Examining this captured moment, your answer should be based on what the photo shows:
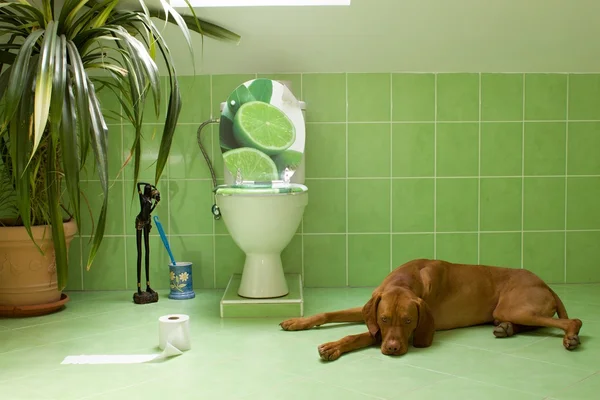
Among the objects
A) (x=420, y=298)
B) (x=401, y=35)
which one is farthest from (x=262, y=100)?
(x=420, y=298)

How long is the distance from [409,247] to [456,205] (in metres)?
0.31

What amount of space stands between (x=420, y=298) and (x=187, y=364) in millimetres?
781

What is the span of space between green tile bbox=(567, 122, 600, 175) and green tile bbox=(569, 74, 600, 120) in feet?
0.15

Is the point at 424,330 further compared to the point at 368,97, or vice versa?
the point at 368,97

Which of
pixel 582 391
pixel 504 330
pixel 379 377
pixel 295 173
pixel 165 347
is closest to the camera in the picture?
pixel 582 391

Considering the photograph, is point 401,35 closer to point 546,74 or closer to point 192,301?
point 546,74

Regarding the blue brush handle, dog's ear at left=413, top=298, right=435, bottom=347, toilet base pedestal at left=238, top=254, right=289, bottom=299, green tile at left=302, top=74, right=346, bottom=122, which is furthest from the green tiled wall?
dog's ear at left=413, top=298, right=435, bottom=347

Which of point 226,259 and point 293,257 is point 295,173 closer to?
point 293,257

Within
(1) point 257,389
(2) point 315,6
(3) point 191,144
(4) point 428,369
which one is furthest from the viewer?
(3) point 191,144

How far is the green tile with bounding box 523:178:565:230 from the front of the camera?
3424mm

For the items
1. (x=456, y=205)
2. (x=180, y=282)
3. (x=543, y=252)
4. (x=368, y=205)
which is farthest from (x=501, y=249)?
(x=180, y=282)

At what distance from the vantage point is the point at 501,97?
3.39m

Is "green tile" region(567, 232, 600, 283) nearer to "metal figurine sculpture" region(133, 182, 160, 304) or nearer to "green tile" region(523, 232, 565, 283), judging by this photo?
"green tile" region(523, 232, 565, 283)

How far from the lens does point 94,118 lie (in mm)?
2107
